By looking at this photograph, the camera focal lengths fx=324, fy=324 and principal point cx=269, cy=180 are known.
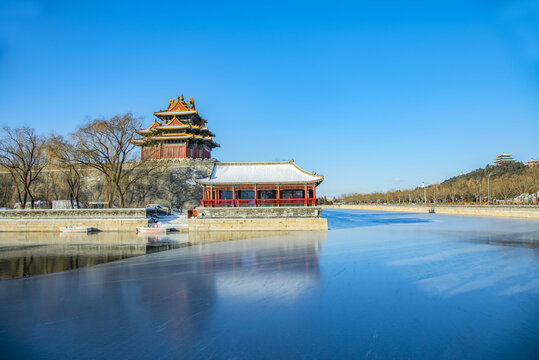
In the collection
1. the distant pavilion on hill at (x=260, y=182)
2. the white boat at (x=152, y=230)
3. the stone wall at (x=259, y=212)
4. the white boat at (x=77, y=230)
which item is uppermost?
the distant pavilion on hill at (x=260, y=182)

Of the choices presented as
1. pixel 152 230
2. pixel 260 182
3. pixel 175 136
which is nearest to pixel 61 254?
pixel 152 230

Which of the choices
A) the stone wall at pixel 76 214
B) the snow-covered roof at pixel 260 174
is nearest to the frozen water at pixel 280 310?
the snow-covered roof at pixel 260 174

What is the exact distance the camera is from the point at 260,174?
87.5 feet

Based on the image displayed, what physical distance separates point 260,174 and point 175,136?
57.2ft

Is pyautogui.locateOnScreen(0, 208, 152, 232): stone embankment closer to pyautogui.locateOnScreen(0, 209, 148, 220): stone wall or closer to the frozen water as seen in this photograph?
pyautogui.locateOnScreen(0, 209, 148, 220): stone wall

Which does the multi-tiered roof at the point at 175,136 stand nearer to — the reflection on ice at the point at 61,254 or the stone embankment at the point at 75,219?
the stone embankment at the point at 75,219

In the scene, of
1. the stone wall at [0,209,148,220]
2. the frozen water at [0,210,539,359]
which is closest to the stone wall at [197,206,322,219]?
the stone wall at [0,209,148,220]

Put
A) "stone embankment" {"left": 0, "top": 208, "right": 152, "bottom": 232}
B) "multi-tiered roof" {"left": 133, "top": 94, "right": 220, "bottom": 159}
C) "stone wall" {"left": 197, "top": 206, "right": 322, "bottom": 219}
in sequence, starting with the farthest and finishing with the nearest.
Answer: "multi-tiered roof" {"left": 133, "top": 94, "right": 220, "bottom": 159}, "stone embankment" {"left": 0, "top": 208, "right": 152, "bottom": 232}, "stone wall" {"left": 197, "top": 206, "right": 322, "bottom": 219}

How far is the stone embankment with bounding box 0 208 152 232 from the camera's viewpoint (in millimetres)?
24516

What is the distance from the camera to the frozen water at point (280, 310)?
4.80 meters

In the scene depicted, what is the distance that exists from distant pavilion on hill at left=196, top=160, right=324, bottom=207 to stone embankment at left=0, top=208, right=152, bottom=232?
18.4 ft

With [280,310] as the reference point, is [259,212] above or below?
above

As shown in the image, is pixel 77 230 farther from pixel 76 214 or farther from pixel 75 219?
pixel 76 214

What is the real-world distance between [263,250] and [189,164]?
2671 centimetres
